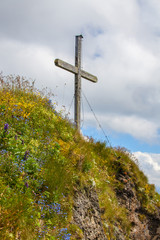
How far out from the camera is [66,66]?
10.0 meters

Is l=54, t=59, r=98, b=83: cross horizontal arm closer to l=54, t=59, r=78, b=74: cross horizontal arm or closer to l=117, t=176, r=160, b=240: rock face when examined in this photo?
l=54, t=59, r=78, b=74: cross horizontal arm

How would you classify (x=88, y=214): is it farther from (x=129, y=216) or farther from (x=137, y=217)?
(x=137, y=217)

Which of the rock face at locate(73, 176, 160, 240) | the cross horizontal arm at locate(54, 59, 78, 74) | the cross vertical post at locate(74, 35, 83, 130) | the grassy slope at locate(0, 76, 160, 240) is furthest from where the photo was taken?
the cross vertical post at locate(74, 35, 83, 130)

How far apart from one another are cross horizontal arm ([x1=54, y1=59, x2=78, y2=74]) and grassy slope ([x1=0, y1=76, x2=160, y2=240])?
5.12 feet

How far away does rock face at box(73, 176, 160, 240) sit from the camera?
583 cm

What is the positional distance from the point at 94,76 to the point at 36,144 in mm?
6596

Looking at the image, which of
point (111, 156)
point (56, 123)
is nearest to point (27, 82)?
point (56, 123)

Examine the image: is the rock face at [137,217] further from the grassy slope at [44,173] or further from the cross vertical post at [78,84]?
the cross vertical post at [78,84]

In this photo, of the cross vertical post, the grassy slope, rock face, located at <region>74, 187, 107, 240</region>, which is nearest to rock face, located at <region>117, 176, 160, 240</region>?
the grassy slope

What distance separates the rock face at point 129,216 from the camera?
5.83m

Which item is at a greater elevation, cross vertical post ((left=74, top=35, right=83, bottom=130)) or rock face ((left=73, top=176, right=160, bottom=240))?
cross vertical post ((left=74, top=35, right=83, bottom=130))

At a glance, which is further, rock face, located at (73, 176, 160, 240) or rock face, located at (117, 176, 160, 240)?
rock face, located at (117, 176, 160, 240)

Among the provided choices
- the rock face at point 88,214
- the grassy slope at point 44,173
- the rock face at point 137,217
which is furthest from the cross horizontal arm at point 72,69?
the rock face at point 88,214

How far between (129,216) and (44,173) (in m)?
5.08
